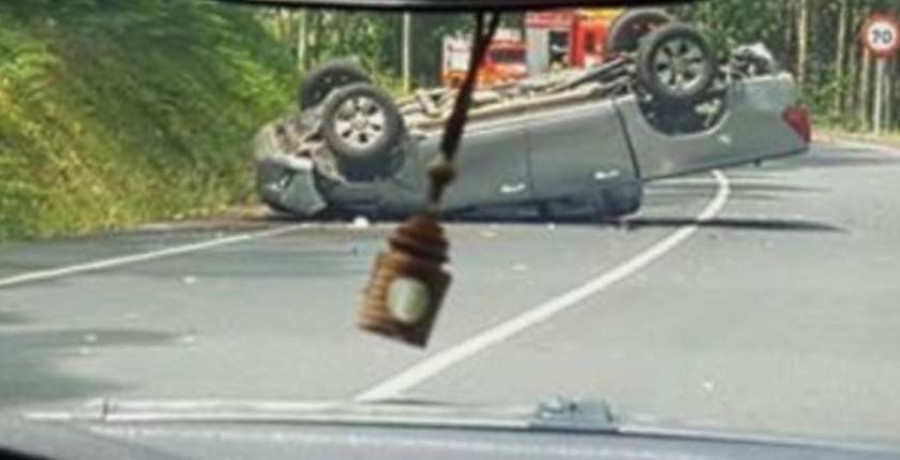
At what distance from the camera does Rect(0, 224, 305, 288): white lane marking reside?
19.6 m

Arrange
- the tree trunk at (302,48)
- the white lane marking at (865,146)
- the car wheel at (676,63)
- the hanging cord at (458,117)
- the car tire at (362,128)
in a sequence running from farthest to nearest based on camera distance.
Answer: the white lane marking at (865,146), the tree trunk at (302,48), the car tire at (362,128), the car wheel at (676,63), the hanging cord at (458,117)

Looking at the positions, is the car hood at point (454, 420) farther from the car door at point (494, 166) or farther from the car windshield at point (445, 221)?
the car door at point (494, 166)

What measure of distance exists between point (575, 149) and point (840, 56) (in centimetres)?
3732

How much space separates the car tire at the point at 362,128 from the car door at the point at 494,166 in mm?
769

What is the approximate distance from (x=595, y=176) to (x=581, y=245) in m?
3.33

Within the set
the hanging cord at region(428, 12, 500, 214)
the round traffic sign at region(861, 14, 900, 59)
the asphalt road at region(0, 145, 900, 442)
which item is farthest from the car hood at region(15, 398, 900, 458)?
the round traffic sign at region(861, 14, 900, 59)

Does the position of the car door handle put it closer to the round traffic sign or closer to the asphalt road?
the asphalt road

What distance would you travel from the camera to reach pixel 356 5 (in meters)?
2.78

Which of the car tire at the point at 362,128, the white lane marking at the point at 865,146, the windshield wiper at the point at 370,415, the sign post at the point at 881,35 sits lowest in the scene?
the white lane marking at the point at 865,146

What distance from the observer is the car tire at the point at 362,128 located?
25.4m

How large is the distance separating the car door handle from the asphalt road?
0.90ft

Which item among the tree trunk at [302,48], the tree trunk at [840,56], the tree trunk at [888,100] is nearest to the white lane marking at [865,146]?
the tree trunk at [840,56]

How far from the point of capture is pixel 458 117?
108 inches

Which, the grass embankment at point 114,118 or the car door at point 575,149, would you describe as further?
the grass embankment at point 114,118
